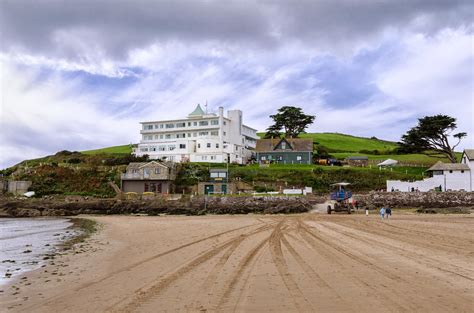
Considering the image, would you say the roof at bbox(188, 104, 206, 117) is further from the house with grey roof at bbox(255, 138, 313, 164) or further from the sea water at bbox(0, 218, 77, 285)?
the sea water at bbox(0, 218, 77, 285)

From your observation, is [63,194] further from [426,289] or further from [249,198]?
[426,289]

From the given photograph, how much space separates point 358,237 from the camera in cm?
1997

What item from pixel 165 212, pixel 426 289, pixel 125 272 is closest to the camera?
pixel 426 289

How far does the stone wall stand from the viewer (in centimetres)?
4844

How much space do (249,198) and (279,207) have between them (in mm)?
7069

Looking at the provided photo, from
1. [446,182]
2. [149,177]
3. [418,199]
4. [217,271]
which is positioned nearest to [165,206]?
[149,177]

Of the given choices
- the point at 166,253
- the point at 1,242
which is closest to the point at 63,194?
the point at 1,242

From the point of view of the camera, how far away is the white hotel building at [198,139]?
7619 centimetres

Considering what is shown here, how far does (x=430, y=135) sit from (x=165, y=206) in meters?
45.2

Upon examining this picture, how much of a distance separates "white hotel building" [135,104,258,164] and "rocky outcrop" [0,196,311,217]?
2284 cm

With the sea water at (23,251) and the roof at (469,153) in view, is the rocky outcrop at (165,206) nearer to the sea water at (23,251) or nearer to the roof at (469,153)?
the sea water at (23,251)

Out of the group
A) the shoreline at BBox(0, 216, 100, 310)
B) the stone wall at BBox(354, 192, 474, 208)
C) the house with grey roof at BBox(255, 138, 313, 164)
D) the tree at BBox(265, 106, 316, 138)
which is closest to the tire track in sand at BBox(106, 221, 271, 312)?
the shoreline at BBox(0, 216, 100, 310)

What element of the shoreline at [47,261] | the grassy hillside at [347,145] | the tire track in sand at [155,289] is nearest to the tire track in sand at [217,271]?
the tire track in sand at [155,289]

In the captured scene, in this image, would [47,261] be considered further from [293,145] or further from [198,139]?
[293,145]
